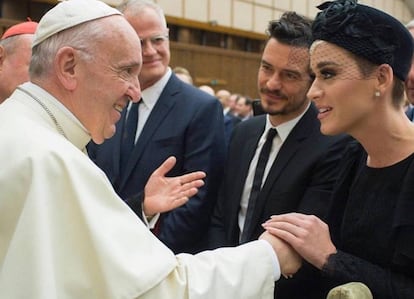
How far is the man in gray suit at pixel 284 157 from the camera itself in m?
2.16

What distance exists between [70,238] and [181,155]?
1253 millimetres

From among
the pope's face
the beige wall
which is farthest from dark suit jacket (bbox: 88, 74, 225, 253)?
the beige wall

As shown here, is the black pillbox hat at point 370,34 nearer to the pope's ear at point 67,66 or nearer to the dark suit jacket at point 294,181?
the dark suit jacket at point 294,181

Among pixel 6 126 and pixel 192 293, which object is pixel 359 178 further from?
pixel 6 126

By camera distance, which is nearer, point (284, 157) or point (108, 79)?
point (108, 79)

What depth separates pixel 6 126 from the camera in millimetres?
1623

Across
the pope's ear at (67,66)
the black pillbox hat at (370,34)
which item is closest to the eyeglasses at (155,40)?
the pope's ear at (67,66)

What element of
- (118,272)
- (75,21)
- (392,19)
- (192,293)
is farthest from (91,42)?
(392,19)

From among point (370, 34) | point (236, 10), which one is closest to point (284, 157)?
point (370, 34)

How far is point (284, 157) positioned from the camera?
2.29 metres

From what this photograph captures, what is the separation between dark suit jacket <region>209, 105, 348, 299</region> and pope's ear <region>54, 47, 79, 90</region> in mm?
962

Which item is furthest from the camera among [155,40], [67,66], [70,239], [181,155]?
[155,40]

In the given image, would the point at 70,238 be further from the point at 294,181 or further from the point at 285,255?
the point at 294,181

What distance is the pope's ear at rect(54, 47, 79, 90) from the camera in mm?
1726
